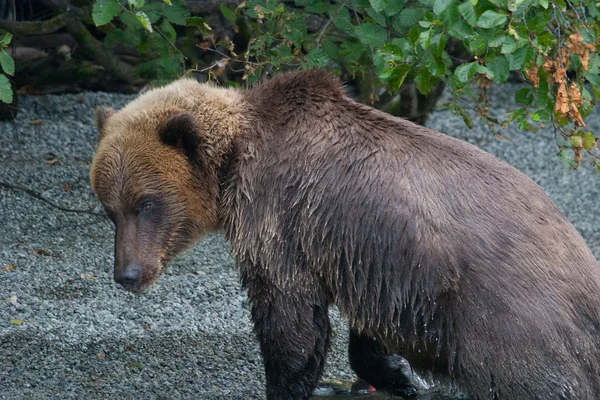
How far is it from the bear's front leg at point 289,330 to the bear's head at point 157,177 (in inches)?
21.6

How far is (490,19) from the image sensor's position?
4781 mm

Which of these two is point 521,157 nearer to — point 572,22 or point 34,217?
point 572,22

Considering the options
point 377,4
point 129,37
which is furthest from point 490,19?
point 129,37

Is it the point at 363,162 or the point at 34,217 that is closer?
the point at 363,162

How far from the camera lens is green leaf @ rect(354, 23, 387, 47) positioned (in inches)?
234

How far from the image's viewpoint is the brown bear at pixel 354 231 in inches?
172

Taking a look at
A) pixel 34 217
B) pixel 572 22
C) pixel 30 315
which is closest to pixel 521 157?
pixel 572 22

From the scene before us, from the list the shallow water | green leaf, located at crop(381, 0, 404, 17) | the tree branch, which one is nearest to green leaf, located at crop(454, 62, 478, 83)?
green leaf, located at crop(381, 0, 404, 17)

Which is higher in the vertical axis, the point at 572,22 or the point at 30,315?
the point at 572,22

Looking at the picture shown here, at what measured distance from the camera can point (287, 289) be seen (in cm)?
479

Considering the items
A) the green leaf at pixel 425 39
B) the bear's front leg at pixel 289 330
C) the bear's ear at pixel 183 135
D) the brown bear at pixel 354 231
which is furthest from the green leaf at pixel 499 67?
the bear's ear at pixel 183 135

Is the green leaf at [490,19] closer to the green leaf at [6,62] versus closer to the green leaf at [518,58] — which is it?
the green leaf at [518,58]

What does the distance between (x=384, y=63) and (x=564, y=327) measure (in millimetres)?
2115

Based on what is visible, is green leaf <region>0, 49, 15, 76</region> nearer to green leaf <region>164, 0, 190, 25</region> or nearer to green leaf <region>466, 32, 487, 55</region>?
green leaf <region>164, 0, 190, 25</region>
